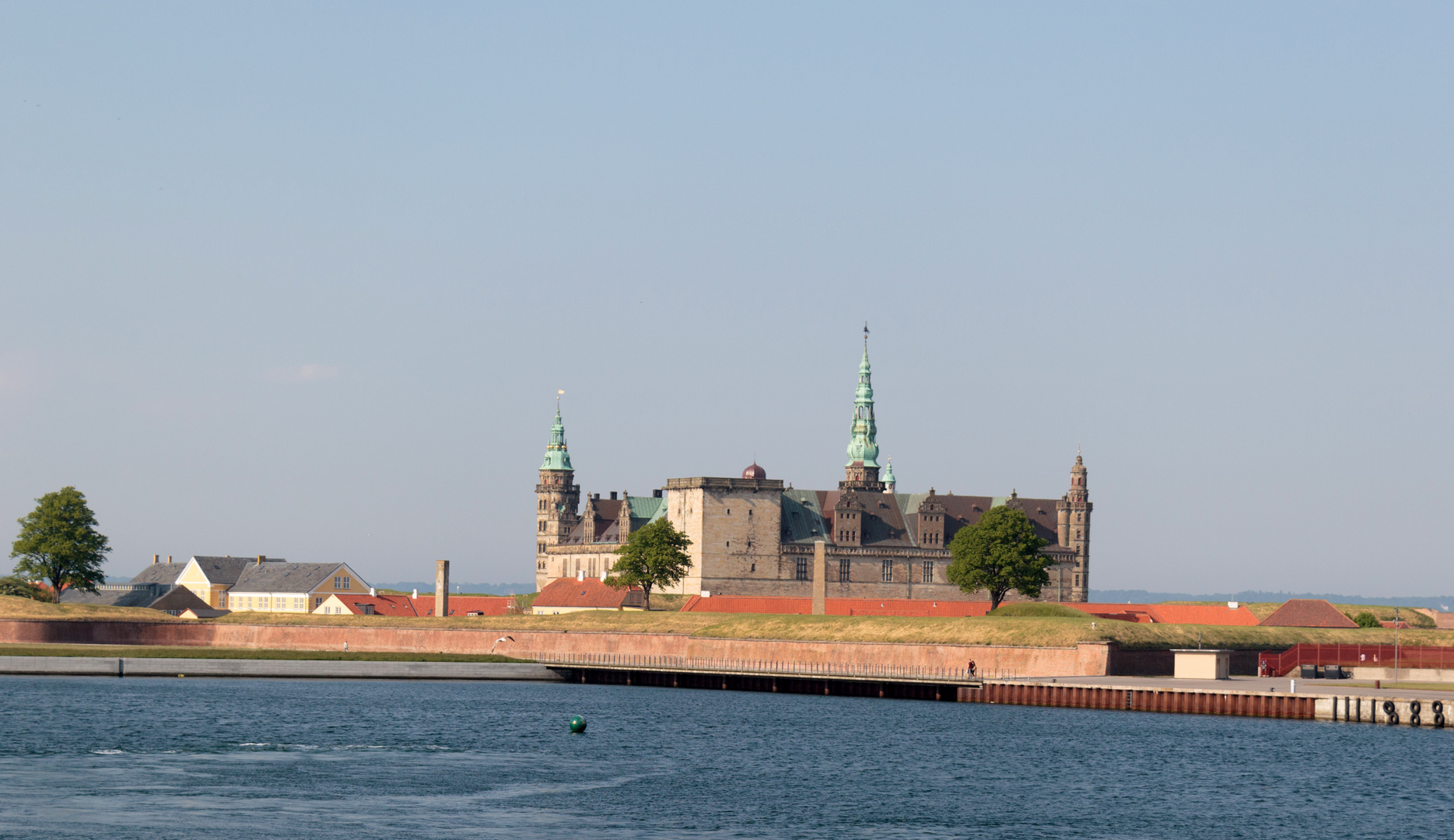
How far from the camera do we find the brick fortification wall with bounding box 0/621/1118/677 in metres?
114

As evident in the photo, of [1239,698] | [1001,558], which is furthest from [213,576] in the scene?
[1239,698]

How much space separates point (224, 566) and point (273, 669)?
250 feet

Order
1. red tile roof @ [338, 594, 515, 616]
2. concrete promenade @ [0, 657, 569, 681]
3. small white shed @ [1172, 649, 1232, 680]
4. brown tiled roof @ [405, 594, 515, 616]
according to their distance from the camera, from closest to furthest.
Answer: small white shed @ [1172, 649, 1232, 680] < concrete promenade @ [0, 657, 569, 681] < red tile roof @ [338, 594, 515, 616] < brown tiled roof @ [405, 594, 515, 616]

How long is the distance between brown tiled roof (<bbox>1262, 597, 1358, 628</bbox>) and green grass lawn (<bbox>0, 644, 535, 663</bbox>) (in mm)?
51691

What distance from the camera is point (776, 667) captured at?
380 ft

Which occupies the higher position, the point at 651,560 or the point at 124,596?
the point at 651,560

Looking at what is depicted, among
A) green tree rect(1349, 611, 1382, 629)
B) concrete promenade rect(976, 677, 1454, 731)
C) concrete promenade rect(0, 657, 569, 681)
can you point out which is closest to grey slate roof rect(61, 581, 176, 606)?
concrete promenade rect(0, 657, 569, 681)

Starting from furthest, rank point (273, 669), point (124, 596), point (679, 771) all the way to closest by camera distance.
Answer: point (124, 596) → point (273, 669) → point (679, 771)

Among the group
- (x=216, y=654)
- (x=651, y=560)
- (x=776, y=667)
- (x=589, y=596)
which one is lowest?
(x=216, y=654)

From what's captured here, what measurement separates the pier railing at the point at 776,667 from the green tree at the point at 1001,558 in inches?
1073

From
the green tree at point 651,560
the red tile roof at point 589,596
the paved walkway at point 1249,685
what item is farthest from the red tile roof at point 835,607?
the paved walkway at point 1249,685

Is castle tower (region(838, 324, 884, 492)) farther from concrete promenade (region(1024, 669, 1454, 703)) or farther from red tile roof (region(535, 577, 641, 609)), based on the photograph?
concrete promenade (region(1024, 669, 1454, 703))

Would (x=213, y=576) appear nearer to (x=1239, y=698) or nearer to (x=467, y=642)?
(x=467, y=642)

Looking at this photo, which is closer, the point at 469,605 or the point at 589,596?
the point at 589,596
